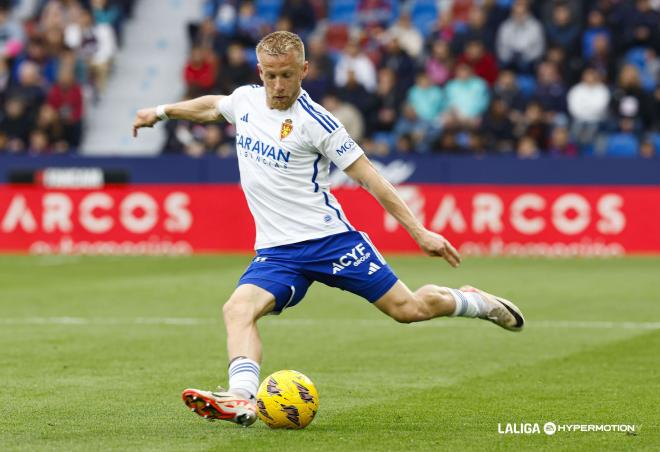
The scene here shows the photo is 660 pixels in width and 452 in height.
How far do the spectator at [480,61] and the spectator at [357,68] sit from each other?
1.86m

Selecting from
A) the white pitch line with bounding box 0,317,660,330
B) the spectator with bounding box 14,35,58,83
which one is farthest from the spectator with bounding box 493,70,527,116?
the white pitch line with bounding box 0,317,660,330

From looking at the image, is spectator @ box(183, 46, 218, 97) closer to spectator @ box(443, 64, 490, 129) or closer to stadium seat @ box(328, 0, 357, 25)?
stadium seat @ box(328, 0, 357, 25)

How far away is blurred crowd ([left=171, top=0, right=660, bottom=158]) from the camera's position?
2572cm

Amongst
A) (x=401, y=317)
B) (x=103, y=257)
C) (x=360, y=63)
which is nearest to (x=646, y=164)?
(x=360, y=63)

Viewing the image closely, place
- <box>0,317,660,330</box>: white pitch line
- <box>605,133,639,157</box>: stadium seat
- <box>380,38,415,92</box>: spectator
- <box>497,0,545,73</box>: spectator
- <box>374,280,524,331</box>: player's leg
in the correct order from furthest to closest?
<box>380,38,415,92</box>: spectator < <box>497,0,545,73</box>: spectator < <box>605,133,639,157</box>: stadium seat < <box>0,317,660,330</box>: white pitch line < <box>374,280,524,331</box>: player's leg

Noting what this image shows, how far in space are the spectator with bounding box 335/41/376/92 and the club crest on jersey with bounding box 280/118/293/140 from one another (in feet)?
62.9

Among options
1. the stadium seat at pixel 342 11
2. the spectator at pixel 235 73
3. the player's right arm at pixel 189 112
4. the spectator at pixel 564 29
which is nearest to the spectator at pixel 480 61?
the spectator at pixel 564 29

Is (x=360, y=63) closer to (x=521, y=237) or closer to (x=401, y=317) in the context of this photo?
(x=521, y=237)

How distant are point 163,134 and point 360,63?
4.86 meters

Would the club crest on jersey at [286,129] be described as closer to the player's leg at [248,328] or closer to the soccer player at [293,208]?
the soccer player at [293,208]

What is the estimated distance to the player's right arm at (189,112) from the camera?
912cm

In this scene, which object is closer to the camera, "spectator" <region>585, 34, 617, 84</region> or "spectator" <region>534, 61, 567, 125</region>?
"spectator" <region>534, 61, 567, 125</region>

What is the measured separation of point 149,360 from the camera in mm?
11422

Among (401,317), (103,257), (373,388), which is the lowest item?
(103,257)
